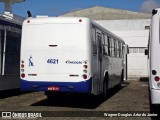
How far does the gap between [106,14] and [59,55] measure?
49.0m

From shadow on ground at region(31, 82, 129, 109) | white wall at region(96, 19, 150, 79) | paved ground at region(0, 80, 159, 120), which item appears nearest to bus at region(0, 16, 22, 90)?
paved ground at region(0, 80, 159, 120)

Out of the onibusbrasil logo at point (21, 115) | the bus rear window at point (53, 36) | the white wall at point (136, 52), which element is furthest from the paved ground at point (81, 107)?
the white wall at point (136, 52)

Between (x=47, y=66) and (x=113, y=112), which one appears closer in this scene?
(x=113, y=112)

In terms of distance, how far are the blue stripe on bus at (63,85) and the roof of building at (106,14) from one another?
4619 cm

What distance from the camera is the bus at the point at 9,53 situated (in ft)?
46.5

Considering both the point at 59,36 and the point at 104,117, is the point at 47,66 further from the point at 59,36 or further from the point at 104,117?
the point at 104,117

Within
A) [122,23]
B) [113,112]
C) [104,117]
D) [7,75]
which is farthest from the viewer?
[122,23]

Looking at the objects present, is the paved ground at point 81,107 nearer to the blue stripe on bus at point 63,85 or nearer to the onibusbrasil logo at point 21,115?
the onibusbrasil logo at point 21,115

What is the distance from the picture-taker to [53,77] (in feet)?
38.1

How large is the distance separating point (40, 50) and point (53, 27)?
0.90 metres

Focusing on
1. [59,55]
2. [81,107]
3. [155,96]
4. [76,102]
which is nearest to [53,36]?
[59,55]

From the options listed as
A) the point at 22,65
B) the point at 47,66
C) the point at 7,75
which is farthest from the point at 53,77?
the point at 7,75

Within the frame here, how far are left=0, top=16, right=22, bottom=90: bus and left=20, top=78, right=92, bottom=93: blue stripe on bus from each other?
262 cm

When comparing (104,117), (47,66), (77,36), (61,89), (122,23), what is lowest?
(104,117)
